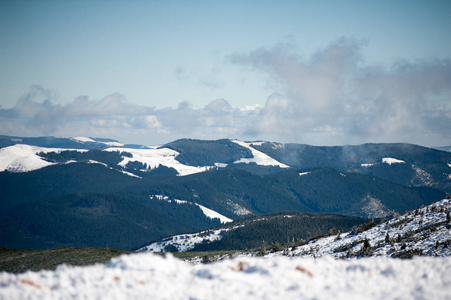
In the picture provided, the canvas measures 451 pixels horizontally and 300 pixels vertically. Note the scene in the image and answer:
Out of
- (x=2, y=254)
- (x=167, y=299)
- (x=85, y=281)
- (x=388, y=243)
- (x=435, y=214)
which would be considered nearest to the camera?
(x=167, y=299)

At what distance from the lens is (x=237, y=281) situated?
63.8 ft

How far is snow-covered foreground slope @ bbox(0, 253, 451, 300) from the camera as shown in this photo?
1800 cm

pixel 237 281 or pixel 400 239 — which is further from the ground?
pixel 237 281

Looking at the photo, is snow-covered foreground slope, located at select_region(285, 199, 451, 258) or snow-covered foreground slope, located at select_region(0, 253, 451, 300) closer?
snow-covered foreground slope, located at select_region(0, 253, 451, 300)

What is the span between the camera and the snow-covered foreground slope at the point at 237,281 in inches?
709

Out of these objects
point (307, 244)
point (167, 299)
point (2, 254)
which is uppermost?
point (167, 299)

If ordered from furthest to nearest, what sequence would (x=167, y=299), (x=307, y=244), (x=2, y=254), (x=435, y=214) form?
1. (x=2, y=254)
2. (x=307, y=244)
3. (x=435, y=214)
4. (x=167, y=299)

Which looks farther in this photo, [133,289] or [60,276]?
[60,276]

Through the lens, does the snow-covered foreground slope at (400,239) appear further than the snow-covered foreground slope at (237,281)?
Yes

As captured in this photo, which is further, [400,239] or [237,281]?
[400,239]

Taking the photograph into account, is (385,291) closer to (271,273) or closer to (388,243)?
(271,273)

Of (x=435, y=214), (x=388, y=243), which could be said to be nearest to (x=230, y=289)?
(x=388, y=243)

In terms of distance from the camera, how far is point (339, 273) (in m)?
20.9

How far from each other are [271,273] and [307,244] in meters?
43.1
